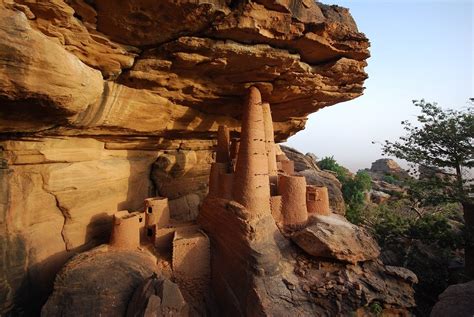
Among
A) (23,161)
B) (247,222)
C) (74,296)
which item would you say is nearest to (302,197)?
(247,222)

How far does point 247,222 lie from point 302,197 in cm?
228

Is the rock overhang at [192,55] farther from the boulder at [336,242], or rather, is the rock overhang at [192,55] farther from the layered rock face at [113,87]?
the boulder at [336,242]

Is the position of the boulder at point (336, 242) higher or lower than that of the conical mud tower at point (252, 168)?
lower

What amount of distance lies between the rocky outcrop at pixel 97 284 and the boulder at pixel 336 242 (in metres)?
4.89

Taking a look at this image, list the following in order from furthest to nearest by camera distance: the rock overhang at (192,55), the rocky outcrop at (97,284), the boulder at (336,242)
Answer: the boulder at (336,242), the rocky outcrop at (97,284), the rock overhang at (192,55)

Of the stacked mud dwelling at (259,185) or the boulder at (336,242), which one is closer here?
the boulder at (336,242)

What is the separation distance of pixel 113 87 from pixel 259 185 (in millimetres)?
5547

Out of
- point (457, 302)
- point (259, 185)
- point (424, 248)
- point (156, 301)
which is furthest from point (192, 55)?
point (424, 248)

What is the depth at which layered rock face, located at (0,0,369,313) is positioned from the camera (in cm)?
507

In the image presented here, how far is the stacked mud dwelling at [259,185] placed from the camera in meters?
8.08

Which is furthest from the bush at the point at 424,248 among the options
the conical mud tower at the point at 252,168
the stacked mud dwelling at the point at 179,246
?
the stacked mud dwelling at the point at 179,246

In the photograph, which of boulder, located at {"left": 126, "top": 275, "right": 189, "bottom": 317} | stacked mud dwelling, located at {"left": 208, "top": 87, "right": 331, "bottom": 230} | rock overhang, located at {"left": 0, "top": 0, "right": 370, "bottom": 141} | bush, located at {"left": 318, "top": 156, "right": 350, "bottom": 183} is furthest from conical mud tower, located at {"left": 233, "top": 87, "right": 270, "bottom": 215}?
bush, located at {"left": 318, "top": 156, "right": 350, "bottom": 183}

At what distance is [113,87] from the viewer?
761cm

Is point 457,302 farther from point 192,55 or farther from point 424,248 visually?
point 424,248
